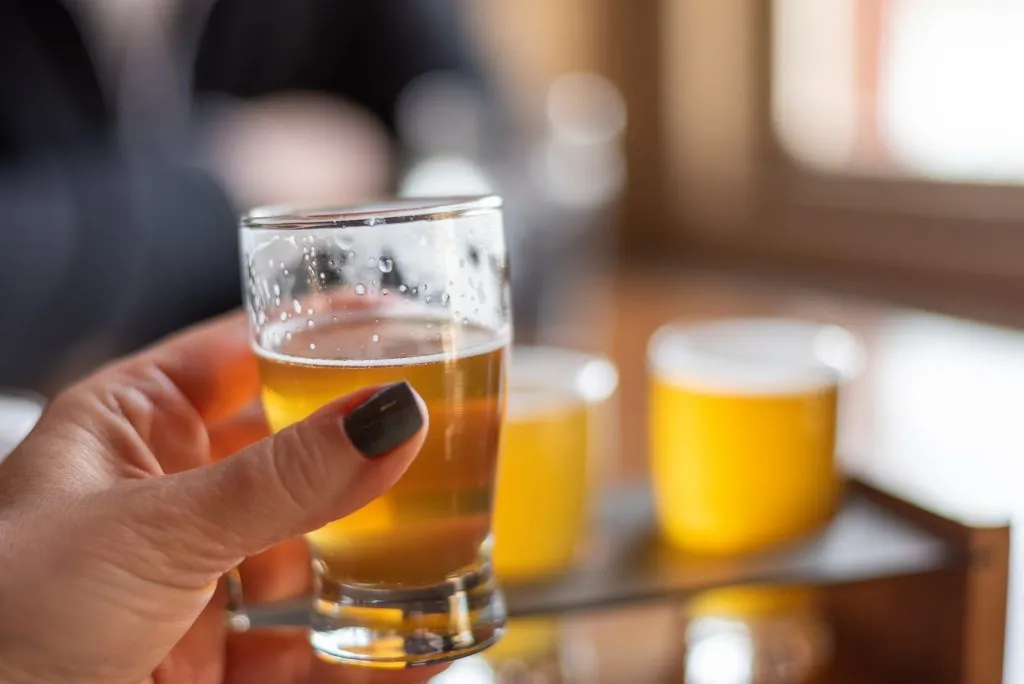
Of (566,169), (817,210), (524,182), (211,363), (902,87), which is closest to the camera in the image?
(211,363)

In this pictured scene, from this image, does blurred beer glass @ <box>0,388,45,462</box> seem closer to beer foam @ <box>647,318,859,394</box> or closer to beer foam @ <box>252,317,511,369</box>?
beer foam @ <box>252,317,511,369</box>

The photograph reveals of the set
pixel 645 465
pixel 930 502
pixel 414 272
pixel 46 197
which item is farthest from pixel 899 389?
pixel 46 197

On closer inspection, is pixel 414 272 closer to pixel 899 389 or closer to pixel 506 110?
pixel 899 389

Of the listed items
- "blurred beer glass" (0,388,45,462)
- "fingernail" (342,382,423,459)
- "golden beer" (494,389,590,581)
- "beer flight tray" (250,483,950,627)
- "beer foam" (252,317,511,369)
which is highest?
"beer foam" (252,317,511,369)

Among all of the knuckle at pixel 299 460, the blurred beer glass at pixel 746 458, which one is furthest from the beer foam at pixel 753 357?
the knuckle at pixel 299 460

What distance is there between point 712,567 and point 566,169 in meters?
1.51

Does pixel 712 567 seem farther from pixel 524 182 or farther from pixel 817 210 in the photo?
pixel 817 210

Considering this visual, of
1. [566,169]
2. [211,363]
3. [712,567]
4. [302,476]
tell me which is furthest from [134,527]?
[566,169]

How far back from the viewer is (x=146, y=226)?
4.91ft

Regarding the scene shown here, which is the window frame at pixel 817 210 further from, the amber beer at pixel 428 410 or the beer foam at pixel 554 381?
the amber beer at pixel 428 410

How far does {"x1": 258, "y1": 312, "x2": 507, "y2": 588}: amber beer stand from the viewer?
0.49m

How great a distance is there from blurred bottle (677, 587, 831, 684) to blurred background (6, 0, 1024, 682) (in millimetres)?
123

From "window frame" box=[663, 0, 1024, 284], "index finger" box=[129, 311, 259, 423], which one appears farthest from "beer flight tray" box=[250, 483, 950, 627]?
"window frame" box=[663, 0, 1024, 284]

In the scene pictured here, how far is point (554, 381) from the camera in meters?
0.77
